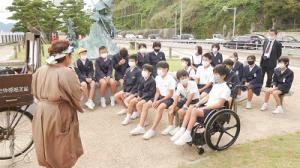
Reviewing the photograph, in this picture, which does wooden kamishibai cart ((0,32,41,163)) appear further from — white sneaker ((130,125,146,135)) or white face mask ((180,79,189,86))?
white face mask ((180,79,189,86))

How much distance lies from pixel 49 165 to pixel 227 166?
2.35 metres

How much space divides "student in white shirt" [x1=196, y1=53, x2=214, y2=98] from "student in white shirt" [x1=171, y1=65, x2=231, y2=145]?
184 cm

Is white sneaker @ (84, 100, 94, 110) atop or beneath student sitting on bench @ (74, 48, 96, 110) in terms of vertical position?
beneath

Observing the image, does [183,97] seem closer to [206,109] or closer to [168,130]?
[168,130]

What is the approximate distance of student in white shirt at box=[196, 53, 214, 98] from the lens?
748 cm

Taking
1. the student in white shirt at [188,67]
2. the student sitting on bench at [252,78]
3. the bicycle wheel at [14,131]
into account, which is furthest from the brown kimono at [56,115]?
the student sitting on bench at [252,78]

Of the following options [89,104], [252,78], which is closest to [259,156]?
[252,78]

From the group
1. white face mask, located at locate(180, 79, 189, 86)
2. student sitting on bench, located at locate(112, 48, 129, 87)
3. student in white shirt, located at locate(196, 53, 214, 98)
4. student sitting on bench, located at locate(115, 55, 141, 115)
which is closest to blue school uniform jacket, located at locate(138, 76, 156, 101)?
student sitting on bench, located at locate(115, 55, 141, 115)

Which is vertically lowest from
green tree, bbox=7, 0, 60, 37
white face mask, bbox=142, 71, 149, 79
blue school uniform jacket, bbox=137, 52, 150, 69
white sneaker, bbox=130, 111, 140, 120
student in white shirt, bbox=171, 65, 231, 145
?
white sneaker, bbox=130, 111, 140, 120

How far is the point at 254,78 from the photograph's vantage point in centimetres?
805

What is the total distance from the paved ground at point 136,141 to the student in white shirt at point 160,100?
0.17 m

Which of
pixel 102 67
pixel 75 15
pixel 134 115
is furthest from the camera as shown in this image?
pixel 75 15

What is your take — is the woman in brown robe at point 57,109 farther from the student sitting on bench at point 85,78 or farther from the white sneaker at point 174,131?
the student sitting on bench at point 85,78

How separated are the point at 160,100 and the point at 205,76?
177 centimetres
